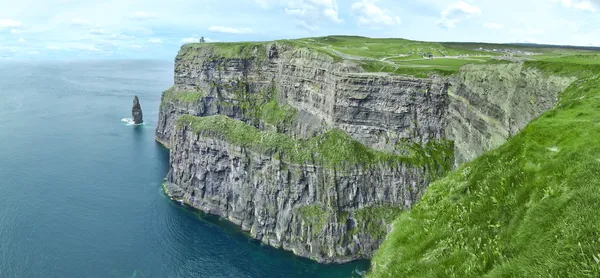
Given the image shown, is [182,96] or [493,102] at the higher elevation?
[493,102]

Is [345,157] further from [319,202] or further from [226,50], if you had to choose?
[226,50]

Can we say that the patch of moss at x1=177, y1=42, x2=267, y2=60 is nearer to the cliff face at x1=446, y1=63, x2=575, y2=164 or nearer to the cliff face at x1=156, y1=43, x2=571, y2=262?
the cliff face at x1=156, y1=43, x2=571, y2=262

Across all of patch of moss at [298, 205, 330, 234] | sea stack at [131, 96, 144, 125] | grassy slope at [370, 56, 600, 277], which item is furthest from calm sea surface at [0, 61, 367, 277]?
grassy slope at [370, 56, 600, 277]

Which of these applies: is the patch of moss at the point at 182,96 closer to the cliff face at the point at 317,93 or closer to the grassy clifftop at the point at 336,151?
the cliff face at the point at 317,93

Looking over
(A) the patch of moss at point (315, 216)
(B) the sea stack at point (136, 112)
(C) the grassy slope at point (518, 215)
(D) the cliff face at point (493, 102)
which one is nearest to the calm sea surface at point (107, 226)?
(A) the patch of moss at point (315, 216)

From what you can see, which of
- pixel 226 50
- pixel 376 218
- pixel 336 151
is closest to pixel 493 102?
pixel 376 218

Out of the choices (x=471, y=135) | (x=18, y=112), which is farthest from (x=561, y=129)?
(x=18, y=112)
